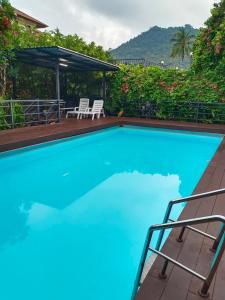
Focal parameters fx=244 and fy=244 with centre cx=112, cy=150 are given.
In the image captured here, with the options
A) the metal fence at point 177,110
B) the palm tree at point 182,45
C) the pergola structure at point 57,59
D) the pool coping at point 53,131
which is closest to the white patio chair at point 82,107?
the pergola structure at point 57,59

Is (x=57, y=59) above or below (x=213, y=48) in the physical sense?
below

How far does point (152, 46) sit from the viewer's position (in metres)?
47.2

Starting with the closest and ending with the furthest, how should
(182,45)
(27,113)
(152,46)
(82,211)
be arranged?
(82,211)
(27,113)
(182,45)
(152,46)

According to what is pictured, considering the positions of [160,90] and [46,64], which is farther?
[46,64]

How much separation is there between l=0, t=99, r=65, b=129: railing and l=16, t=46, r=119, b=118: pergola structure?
0.57m

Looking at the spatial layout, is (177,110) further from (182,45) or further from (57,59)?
(182,45)

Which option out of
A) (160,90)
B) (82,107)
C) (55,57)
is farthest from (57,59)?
(160,90)

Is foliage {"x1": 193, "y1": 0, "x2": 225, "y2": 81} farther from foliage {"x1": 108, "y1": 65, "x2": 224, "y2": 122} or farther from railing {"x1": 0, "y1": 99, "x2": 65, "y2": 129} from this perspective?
railing {"x1": 0, "y1": 99, "x2": 65, "y2": 129}

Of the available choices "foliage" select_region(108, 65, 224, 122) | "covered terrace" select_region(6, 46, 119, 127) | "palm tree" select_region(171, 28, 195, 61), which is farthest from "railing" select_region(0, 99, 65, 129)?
"palm tree" select_region(171, 28, 195, 61)

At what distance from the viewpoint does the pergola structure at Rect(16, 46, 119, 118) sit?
8.14m

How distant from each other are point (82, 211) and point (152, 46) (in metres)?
Result: 49.0

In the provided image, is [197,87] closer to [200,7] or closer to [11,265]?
[200,7]

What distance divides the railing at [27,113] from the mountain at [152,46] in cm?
3620

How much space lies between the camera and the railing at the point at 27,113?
7719 millimetres
